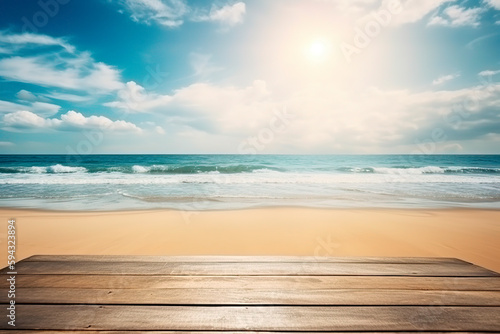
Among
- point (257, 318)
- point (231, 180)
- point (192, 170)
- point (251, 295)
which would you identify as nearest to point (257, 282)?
point (251, 295)

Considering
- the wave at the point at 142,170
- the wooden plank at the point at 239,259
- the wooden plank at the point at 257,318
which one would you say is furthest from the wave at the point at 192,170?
the wooden plank at the point at 257,318

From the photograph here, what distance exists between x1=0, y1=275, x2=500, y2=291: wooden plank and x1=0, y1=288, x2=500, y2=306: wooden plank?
0.06 m

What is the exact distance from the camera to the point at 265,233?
595 cm

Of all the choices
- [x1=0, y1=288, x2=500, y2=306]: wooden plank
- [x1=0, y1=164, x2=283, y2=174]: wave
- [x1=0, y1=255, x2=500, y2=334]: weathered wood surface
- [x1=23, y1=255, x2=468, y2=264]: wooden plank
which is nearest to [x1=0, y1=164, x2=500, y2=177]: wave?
[x1=0, y1=164, x2=283, y2=174]: wave

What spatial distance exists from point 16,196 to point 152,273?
1382 centimetres

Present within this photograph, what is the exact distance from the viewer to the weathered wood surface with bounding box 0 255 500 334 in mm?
1487

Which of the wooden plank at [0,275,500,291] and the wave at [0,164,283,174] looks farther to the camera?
the wave at [0,164,283,174]

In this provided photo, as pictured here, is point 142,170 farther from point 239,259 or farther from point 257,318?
point 257,318

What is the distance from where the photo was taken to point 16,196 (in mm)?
11547

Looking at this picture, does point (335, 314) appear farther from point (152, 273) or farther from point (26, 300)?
point (26, 300)

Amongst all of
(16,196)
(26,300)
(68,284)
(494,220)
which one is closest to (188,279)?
(68,284)

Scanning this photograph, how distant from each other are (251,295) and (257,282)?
0.68 feet

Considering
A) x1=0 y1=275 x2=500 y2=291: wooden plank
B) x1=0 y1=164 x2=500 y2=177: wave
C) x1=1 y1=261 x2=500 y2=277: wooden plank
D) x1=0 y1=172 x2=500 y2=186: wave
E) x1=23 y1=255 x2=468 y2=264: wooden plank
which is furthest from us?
x1=0 y1=164 x2=500 y2=177: wave

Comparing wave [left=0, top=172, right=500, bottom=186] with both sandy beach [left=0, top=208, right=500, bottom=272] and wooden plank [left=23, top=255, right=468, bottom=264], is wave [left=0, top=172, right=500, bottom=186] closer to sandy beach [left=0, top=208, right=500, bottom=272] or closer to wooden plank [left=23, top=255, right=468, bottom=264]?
sandy beach [left=0, top=208, right=500, bottom=272]
